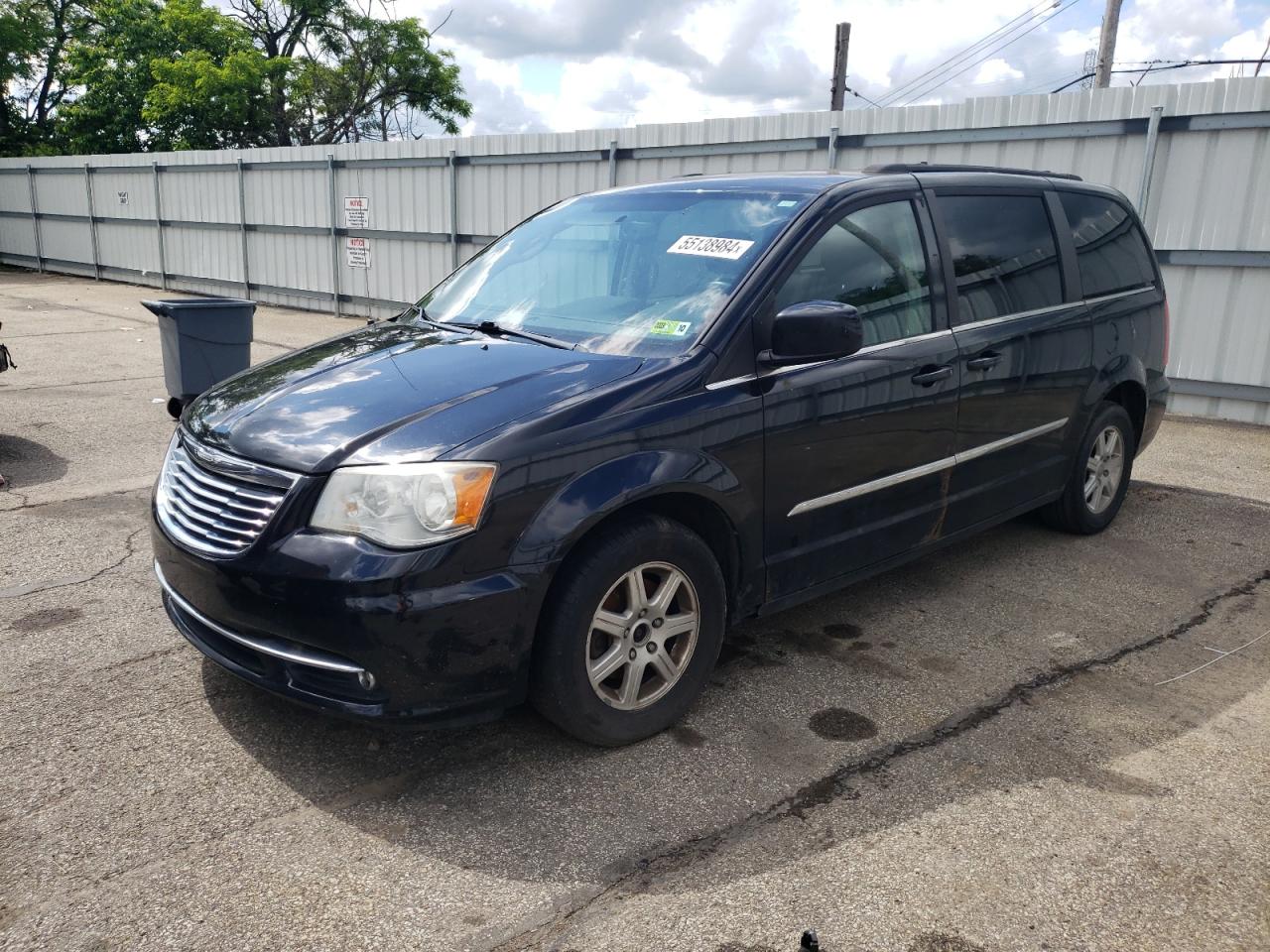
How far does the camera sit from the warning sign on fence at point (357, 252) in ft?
52.3

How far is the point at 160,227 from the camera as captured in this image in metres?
20.4

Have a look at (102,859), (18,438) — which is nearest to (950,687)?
(102,859)

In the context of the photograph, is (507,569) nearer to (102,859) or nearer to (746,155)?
(102,859)

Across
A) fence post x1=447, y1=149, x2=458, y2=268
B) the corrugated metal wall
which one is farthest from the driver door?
fence post x1=447, y1=149, x2=458, y2=268

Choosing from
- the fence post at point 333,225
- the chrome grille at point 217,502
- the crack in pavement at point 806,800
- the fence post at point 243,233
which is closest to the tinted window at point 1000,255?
the crack in pavement at point 806,800

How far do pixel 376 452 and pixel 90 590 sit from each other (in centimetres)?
244

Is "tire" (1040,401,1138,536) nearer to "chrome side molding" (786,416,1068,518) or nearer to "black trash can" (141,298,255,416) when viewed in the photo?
"chrome side molding" (786,416,1068,518)

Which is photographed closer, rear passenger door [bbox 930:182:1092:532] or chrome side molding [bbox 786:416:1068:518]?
chrome side molding [bbox 786:416:1068:518]

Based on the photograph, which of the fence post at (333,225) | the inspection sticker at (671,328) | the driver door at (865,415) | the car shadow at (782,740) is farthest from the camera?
the fence post at (333,225)

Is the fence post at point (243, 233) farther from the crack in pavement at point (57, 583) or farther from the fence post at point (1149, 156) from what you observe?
the crack in pavement at point (57, 583)

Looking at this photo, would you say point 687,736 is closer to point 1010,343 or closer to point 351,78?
point 1010,343

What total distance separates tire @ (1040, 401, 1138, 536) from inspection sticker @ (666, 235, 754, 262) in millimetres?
2491

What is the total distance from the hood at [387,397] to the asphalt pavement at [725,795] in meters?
0.98

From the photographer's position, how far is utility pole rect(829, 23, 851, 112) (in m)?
25.3
